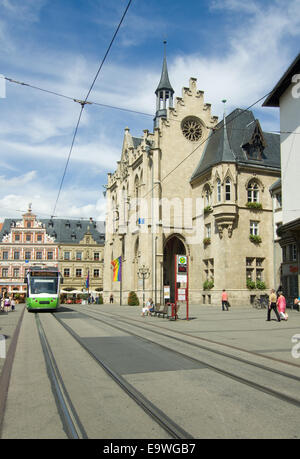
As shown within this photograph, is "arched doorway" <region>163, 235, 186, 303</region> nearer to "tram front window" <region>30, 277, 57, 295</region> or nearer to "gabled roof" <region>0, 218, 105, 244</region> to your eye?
"tram front window" <region>30, 277, 57, 295</region>

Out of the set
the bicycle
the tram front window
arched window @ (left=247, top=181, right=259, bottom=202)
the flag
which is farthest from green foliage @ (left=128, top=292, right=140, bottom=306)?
the tram front window

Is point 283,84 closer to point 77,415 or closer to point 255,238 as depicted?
point 255,238

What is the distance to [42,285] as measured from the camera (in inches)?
1075

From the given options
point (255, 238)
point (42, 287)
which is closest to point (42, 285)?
point (42, 287)

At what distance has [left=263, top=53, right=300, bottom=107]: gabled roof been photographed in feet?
77.4

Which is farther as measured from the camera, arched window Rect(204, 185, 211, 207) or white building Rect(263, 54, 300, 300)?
arched window Rect(204, 185, 211, 207)

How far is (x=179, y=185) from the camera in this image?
41.6 meters

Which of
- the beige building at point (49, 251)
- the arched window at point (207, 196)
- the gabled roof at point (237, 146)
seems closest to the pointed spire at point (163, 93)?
the gabled roof at point (237, 146)

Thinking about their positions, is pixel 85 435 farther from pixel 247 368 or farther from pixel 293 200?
pixel 293 200

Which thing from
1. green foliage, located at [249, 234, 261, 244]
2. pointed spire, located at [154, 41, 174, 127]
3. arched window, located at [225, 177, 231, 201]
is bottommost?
green foliage, located at [249, 234, 261, 244]

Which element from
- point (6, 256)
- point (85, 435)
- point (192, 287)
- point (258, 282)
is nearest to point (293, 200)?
point (258, 282)

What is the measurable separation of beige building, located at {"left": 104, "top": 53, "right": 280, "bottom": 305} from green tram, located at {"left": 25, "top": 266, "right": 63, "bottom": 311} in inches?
423

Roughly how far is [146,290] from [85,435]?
117 feet

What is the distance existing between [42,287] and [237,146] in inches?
787
